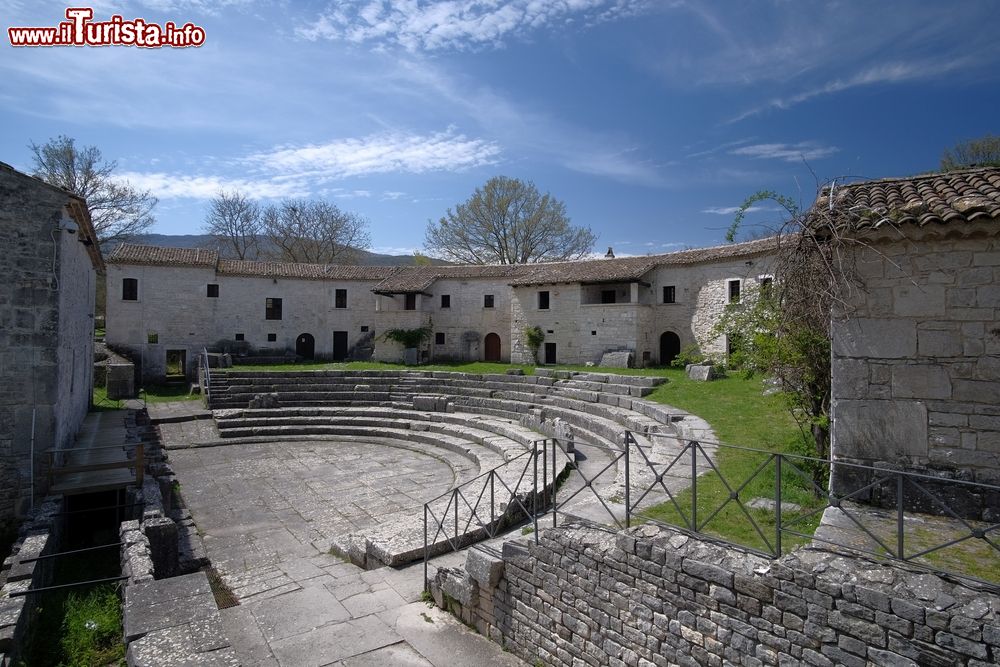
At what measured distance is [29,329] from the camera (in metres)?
10.3

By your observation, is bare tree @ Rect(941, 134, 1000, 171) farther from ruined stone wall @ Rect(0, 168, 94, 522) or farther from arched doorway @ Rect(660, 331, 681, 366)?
ruined stone wall @ Rect(0, 168, 94, 522)

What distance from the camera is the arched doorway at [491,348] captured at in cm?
3030

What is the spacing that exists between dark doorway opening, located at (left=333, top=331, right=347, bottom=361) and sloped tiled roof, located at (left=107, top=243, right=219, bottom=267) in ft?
24.0

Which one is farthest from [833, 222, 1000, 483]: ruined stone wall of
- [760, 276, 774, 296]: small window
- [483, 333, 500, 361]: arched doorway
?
[483, 333, 500, 361]: arched doorway

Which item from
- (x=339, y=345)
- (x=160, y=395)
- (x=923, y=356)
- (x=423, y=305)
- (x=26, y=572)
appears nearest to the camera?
(x=923, y=356)

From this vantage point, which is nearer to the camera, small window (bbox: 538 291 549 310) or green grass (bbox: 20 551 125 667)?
green grass (bbox: 20 551 125 667)

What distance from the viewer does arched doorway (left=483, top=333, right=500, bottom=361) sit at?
3030cm

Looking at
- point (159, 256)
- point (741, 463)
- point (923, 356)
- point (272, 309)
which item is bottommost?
point (741, 463)

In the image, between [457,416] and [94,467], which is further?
[457,416]

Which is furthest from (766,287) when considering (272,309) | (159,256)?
(159,256)

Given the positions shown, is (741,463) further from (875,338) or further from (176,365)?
(176,365)

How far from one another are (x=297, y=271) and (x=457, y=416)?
17712mm

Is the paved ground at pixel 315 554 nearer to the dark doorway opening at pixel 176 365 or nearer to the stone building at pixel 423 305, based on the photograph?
the stone building at pixel 423 305

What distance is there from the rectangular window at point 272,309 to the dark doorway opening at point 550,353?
1483 cm
